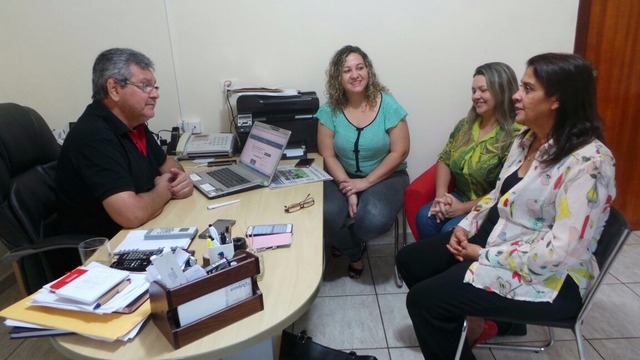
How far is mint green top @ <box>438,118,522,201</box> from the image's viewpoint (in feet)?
6.41

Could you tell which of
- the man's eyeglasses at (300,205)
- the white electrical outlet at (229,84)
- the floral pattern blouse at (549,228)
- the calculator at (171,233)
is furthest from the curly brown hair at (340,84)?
the calculator at (171,233)

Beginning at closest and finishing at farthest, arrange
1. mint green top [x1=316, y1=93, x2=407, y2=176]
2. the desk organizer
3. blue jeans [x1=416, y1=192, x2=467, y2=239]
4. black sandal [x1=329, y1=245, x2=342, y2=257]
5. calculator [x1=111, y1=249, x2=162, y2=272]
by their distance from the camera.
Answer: the desk organizer → calculator [x1=111, y1=249, x2=162, y2=272] → blue jeans [x1=416, y1=192, x2=467, y2=239] → mint green top [x1=316, y1=93, x2=407, y2=176] → black sandal [x1=329, y1=245, x2=342, y2=257]

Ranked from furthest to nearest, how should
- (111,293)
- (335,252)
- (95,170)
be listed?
(335,252) < (95,170) < (111,293)

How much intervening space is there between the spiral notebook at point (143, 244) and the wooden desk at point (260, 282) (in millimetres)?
33

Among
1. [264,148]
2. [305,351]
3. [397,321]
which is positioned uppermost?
[264,148]

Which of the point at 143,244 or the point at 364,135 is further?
the point at 364,135

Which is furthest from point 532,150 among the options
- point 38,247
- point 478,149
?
point 38,247

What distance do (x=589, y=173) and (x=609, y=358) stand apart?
1033 mm

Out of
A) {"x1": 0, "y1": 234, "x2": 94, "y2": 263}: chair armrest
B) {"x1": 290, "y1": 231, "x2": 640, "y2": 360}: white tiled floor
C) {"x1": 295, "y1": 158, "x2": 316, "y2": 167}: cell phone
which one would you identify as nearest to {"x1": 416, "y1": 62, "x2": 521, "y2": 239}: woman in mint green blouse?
{"x1": 290, "y1": 231, "x2": 640, "y2": 360}: white tiled floor

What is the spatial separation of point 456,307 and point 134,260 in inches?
41.4

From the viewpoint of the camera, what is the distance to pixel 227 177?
77.2 inches

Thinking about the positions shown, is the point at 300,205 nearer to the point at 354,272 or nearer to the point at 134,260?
the point at 134,260

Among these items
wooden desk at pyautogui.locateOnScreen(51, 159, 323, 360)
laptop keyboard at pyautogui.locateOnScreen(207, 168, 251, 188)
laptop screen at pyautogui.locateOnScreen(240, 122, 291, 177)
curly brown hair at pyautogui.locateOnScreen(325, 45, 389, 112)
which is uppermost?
curly brown hair at pyautogui.locateOnScreen(325, 45, 389, 112)

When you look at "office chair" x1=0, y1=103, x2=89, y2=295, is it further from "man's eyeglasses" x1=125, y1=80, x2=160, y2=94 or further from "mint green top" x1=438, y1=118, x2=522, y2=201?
"mint green top" x1=438, y1=118, x2=522, y2=201
